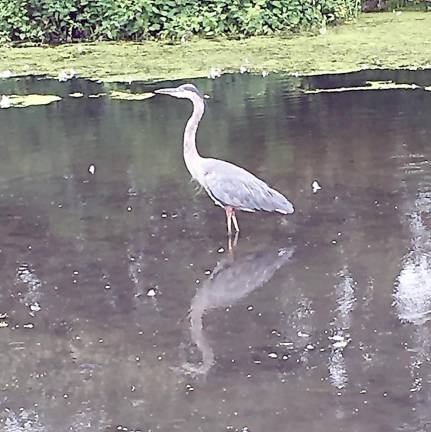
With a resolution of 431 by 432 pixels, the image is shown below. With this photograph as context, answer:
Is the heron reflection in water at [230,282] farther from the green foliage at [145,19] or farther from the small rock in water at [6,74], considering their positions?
the green foliage at [145,19]

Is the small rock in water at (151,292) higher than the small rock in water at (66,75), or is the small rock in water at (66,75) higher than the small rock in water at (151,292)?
the small rock in water at (66,75)

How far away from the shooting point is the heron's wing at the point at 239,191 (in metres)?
5.33

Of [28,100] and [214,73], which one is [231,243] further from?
[214,73]

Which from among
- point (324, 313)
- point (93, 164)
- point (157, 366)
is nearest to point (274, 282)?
point (324, 313)

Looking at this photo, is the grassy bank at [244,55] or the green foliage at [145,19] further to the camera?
the green foliage at [145,19]

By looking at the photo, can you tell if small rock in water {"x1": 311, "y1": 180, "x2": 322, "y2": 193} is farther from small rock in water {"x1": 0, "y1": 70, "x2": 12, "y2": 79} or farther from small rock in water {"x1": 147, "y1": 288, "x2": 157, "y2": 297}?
small rock in water {"x1": 0, "y1": 70, "x2": 12, "y2": 79}

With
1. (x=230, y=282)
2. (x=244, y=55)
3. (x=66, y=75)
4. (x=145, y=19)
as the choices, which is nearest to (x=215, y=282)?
(x=230, y=282)

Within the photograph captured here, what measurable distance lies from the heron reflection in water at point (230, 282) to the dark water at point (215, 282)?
12mm

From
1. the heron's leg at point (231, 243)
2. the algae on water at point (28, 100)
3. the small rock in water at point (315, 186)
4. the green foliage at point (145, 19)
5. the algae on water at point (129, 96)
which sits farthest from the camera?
the green foliage at point (145, 19)

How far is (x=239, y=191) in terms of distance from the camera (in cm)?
532

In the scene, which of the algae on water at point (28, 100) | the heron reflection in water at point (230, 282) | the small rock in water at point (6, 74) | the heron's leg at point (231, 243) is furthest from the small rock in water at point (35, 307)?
the small rock in water at point (6, 74)

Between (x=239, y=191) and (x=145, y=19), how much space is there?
7.40 metres

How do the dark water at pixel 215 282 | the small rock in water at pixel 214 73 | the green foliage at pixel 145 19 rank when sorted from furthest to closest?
the green foliage at pixel 145 19
the small rock in water at pixel 214 73
the dark water at pixel 215 282

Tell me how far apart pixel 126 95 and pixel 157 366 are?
217 inches
